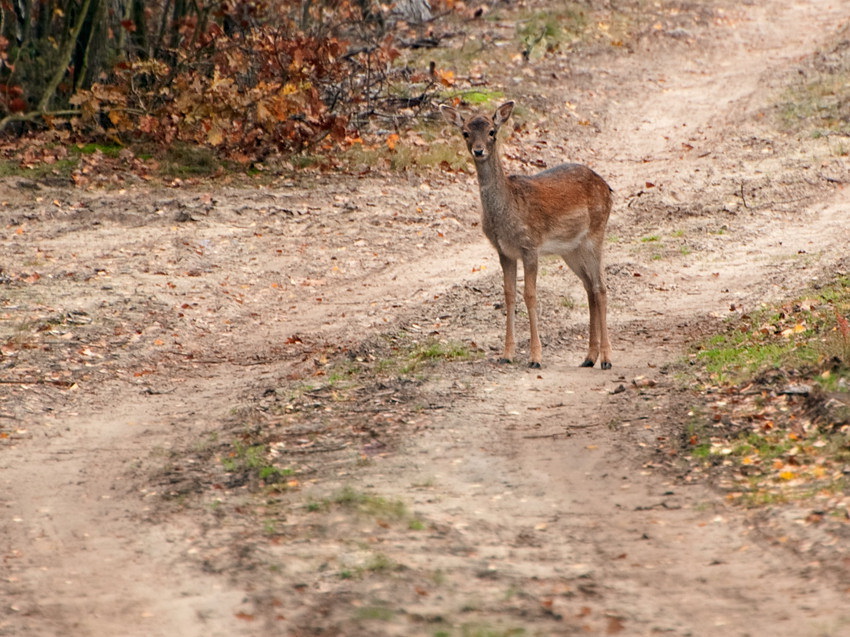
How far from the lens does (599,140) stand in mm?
20828

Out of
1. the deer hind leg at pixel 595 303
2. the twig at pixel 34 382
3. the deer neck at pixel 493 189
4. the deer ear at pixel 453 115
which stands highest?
the deer ear at pixel 453 115

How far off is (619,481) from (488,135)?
4.30 metres

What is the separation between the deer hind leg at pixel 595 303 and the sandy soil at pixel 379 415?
0.26 meters

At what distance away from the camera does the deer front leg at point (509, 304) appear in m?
10.4

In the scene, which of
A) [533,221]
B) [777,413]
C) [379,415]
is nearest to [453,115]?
[533,221]

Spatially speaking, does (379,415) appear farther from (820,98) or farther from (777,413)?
(820,98)

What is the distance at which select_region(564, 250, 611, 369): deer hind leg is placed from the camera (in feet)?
34.8

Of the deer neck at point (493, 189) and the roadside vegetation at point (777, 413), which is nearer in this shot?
the roadside vegetation at point (777, 413)

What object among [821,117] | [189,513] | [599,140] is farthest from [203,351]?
[821,117]

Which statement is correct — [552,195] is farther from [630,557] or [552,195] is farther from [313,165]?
[313,165]

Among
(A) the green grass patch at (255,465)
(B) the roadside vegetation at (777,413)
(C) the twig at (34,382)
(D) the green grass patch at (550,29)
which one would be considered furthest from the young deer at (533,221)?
(D) the green grass patch at (550,29)

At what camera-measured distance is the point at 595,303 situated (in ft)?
35.7

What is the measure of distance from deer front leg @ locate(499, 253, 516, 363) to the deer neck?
460 millimetres

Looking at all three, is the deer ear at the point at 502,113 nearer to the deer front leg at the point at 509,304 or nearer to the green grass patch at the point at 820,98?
the deer front leg at the point at 509,304
